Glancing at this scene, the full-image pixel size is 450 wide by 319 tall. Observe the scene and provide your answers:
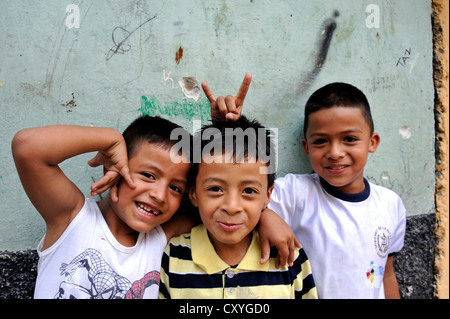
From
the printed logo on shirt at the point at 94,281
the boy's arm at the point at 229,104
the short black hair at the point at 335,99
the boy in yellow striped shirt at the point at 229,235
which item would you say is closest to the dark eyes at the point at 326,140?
the short black hair at the point at 335,99

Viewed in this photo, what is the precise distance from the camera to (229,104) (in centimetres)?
166

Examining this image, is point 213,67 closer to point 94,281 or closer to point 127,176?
point 127,176

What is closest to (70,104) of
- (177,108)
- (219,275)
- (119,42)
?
(119,42)

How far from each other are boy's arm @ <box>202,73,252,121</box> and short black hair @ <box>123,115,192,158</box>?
22 cm

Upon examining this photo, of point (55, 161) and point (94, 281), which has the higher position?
point (55, 161)

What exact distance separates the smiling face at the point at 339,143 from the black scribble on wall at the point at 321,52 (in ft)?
0.95

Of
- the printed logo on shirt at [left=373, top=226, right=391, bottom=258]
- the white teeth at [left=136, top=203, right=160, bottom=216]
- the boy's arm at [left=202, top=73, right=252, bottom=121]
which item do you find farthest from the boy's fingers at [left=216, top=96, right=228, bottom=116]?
the printed logo on shirt at [left=373, top=226, right=391, bottom=258]

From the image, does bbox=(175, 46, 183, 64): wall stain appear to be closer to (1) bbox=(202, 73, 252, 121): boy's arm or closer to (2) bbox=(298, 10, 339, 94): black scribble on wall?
(1) bbox=(202, 73, 252, 121): boy's arm

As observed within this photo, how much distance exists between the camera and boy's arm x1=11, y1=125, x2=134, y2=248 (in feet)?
4.18

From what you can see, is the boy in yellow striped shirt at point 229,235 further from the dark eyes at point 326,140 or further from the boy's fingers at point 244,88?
the dark eyes at point 326,140

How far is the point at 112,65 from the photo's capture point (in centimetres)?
171

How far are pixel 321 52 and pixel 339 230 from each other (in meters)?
1.00

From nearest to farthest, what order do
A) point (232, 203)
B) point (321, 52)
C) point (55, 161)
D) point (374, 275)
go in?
point (55, 161) → point (232, 203) → point (374, 275) → point (321, 52)

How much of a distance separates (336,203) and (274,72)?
0.78 meters
